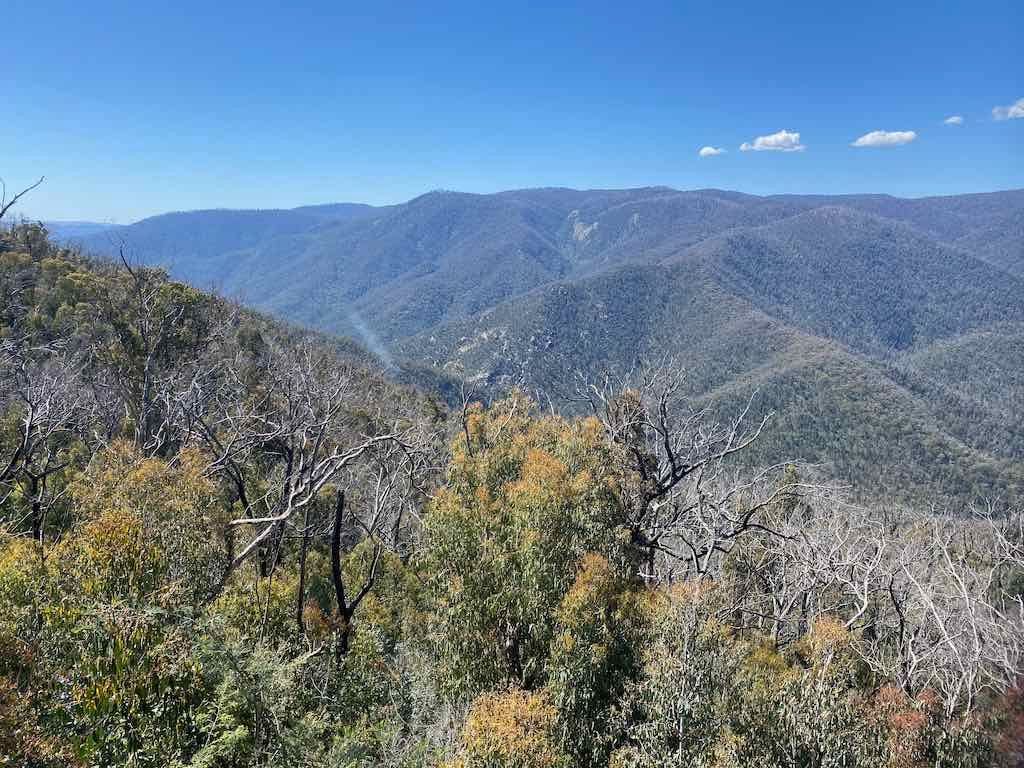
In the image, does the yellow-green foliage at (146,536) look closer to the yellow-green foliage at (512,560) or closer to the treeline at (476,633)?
the treeline at (476,633)

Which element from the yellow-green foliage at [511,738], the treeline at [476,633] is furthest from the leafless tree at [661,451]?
the yellow-green foliage at [511,738]

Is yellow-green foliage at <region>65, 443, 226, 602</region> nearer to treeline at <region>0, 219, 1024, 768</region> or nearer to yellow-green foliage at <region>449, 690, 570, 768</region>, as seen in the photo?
treeline at <region>0, 219, 1024, 768</region>

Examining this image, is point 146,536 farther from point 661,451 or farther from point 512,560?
point 661,451

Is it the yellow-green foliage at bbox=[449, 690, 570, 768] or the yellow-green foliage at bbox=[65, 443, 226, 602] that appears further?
the yellow-green foliage at bbox=[449, 690, 570, 768]

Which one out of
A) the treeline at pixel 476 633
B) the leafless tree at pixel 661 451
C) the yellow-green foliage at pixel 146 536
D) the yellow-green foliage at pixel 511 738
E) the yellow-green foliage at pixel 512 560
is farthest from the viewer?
the leafless tree at pixel 661 451

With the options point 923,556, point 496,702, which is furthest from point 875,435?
point 496,702

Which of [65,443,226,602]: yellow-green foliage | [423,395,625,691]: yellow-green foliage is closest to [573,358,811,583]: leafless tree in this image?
[423,395,625,691]: yellow-green foliage

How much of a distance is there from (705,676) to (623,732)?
6.12 feet

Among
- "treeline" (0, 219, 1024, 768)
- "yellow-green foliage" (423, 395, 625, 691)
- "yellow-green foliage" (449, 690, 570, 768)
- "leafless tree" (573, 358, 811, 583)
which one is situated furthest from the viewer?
"leafless tree" (573, 358, 811, 583)

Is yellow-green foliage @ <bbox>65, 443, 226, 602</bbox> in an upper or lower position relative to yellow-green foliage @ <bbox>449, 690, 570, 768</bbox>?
upper

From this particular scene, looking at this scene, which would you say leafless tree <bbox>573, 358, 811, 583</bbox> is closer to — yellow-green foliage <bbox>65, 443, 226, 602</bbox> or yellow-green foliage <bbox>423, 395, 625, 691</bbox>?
yellow-green foliage <bbox>423, 395, 625, 691</bbox>

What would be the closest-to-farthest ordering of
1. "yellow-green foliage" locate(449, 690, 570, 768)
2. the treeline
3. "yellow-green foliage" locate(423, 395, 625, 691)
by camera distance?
1. the treeline
2. "yellow-green foliage" locate(449, 690, 570, 768)
3. "yellow-green foliage" locate(423, 395, 625, 691)

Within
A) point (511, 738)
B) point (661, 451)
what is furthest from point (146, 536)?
point (661, 451)

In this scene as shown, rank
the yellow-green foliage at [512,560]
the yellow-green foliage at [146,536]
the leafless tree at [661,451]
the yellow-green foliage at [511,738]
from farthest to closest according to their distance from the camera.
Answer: the leafless tree at [661,451] < the yellow-green foliage at [512,560] < the yellow-green foliage at [511,738] < the yellow-green foliage at [146,536]
